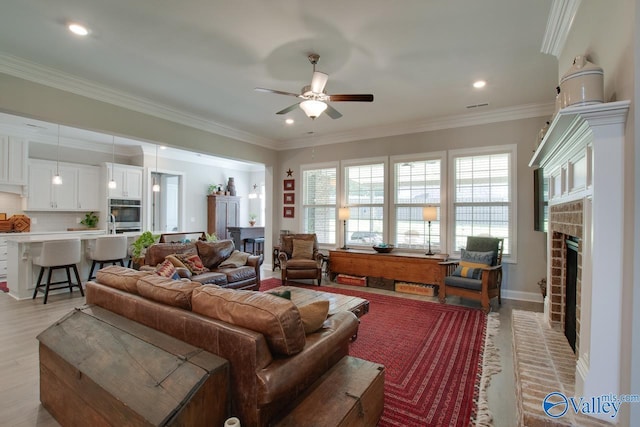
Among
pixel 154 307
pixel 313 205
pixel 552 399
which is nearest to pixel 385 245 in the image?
pixel 313 205

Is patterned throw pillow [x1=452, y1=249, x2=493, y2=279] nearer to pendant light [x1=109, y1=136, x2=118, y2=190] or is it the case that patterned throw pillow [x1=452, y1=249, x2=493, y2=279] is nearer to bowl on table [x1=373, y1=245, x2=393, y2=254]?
bowl on table [x1=373, y1=245, x2=393, y2=254]

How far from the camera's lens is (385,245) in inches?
219

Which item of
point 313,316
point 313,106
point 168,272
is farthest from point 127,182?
point 313,316

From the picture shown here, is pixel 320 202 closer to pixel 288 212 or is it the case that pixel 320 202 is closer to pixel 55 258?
pixel 288 212

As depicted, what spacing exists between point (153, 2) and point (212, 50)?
746 millimetres

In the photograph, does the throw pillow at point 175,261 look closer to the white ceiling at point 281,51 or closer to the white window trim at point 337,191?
the white ceiling at point 281,51

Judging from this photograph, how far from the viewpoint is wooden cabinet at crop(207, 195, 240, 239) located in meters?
9.01

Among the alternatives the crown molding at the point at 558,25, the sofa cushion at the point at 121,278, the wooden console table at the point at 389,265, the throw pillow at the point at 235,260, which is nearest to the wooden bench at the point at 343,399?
the sofa cushion at the point at 121,278

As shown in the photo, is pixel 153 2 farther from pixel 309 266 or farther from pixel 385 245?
pixel 385 245

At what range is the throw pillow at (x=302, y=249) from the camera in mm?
5812

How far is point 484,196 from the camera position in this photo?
4969 millimetres

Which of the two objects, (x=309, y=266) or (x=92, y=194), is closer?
(x=309, y=266)

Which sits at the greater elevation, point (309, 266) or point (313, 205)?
point (313, 205)

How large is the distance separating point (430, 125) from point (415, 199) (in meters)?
1.32
